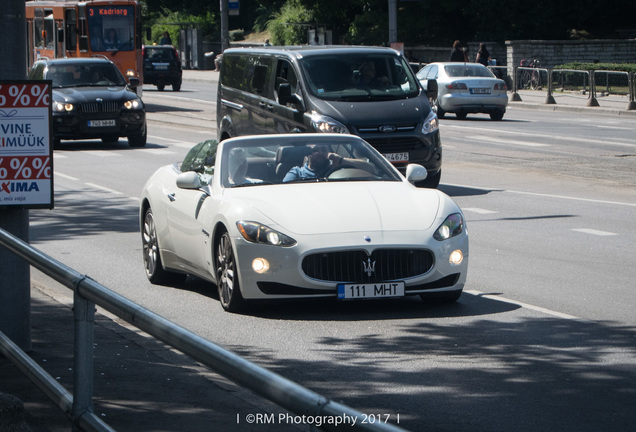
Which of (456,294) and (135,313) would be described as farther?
(456,294)

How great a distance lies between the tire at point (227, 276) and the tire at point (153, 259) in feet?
4.67

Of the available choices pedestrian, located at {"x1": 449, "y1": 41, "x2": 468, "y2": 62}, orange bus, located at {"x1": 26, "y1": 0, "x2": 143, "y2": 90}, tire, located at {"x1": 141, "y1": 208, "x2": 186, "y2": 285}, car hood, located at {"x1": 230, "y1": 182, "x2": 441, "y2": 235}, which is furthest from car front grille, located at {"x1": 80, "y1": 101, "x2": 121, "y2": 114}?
pedestrian, located at {"x1": 449, "y1": 41, "x2": 468, "y2": 62}

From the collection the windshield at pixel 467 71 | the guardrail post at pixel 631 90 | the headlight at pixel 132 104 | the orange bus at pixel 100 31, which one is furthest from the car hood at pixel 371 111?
the orange bus at pixel 100 31

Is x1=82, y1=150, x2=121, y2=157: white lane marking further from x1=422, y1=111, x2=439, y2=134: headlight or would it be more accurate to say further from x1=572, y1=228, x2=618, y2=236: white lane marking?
x1=572, y1=228, x2=618, y2=236: white lane marking

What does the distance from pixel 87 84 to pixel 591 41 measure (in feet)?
105

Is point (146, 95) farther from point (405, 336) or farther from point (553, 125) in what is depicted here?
point (405, 336)

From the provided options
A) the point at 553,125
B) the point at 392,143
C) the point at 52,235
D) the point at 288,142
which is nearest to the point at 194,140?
the point at 553,125

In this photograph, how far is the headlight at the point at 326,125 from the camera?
16.8m

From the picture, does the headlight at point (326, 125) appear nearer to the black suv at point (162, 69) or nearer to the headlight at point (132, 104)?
the headlight at point (132, 104)

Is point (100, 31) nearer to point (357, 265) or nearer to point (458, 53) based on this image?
point (458, 53)

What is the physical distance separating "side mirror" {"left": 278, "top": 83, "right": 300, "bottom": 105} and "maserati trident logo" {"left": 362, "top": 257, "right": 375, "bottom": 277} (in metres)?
8.82

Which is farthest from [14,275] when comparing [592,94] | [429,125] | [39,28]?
[39,28]

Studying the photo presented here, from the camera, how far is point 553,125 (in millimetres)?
31438

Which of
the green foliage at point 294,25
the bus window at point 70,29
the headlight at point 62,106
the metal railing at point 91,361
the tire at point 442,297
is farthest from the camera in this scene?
the green foliage at point 294,25
